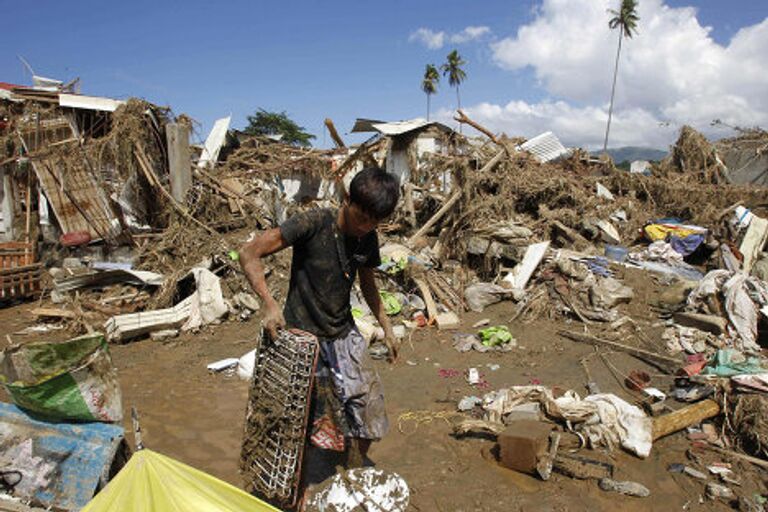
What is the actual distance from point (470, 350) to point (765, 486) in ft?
10.9

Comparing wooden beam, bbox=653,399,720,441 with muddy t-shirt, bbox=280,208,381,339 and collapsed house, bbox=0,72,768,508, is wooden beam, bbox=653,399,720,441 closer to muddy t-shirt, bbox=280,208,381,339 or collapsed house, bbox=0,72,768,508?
collapsed house, bbox=0,72,768,508

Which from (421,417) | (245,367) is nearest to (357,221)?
(421,417)

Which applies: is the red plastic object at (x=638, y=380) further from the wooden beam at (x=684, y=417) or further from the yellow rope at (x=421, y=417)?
the yellow rope at (x=421, y=417)

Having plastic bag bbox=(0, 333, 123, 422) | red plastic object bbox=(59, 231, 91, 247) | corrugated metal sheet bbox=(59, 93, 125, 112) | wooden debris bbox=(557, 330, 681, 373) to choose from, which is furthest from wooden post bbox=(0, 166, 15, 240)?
wooden debris bbox=(557, 330, 681, 373)

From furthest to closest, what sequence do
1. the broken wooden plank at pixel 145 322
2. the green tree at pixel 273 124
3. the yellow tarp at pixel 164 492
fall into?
the green tree at pixel 273 124 → the broken wooden plank at pixel 145 322 → the yellow tarp at pixel 164 492

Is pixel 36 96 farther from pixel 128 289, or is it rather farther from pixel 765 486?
pixel 765 486

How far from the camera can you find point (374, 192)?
7.29 feet

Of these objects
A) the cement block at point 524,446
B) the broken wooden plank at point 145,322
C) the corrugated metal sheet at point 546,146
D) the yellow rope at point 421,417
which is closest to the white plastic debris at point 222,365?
the broken wooden plank at point 145,322

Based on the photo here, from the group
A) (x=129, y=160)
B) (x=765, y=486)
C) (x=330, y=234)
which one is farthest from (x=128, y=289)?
(x=765, y=486)

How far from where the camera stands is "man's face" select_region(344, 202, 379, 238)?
2330 millimetres

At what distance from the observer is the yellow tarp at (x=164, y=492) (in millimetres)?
1444

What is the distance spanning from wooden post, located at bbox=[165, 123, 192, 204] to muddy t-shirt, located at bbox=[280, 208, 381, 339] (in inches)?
315

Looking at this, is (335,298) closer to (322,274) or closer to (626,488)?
(322,274)

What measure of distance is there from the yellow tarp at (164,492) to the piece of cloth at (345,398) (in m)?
0.97
